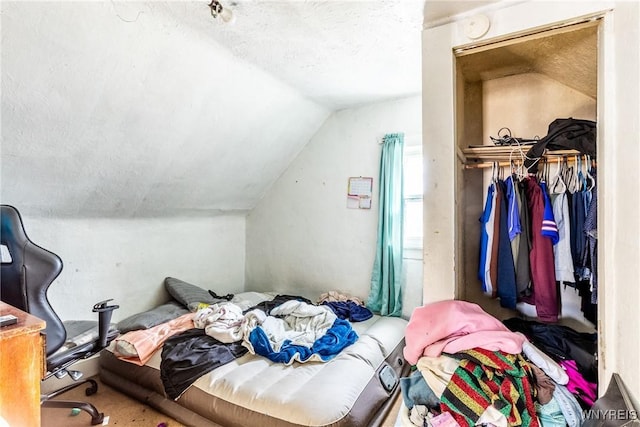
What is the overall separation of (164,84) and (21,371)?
1653 millimetres

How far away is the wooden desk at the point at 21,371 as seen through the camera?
1014 millimetres

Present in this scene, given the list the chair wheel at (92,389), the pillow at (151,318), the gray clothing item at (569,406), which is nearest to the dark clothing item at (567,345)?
the gray clothing item at (569,406)

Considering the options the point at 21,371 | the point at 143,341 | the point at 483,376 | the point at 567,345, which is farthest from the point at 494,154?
the point at 143,341

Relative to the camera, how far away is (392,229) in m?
2.96

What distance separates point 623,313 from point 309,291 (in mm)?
2865

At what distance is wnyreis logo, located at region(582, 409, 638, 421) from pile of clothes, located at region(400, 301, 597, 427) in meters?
0.11

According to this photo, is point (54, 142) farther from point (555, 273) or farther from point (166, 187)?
point (555, 273)

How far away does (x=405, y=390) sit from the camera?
4.00 ft


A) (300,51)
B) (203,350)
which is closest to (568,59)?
(300,51)

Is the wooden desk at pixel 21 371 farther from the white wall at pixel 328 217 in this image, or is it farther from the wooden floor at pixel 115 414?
the white wall at pixel 328 217

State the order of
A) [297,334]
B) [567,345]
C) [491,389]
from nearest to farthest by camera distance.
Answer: [491,389], [567,345], [297,334]

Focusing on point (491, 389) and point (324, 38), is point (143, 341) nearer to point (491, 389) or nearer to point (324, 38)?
point (491, 389)

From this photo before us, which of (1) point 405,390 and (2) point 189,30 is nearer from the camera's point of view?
(1) point 405,390

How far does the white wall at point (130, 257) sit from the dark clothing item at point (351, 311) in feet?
4.89
